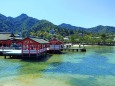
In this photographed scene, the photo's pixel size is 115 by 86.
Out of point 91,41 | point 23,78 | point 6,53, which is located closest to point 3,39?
point 6,53

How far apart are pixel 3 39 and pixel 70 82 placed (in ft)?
122

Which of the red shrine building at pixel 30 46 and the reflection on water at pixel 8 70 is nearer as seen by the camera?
the reflection on water at pixel 8 70

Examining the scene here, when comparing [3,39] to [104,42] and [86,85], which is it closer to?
[86,85]

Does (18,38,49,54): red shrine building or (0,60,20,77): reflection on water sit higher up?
(18,38,49,54): red shrine building

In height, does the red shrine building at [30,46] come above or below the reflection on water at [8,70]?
above

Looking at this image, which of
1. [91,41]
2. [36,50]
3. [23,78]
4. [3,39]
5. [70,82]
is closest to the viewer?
[70,82]

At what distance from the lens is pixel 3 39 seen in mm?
56125

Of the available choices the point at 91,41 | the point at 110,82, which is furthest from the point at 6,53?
the point at 91,41

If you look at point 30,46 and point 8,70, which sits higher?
point 30,46

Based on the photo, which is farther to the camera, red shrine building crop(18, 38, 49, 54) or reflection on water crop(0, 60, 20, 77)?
red shrine building crop(18, 38, 49, 54)

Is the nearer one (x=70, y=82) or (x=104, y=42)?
(x=70, y=82)

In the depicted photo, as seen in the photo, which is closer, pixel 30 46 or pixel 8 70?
pixel 8 70

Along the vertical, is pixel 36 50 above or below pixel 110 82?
above

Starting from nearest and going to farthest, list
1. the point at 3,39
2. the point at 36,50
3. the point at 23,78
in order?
the point at 23,78, the point at 36,50, the point at 3,39
